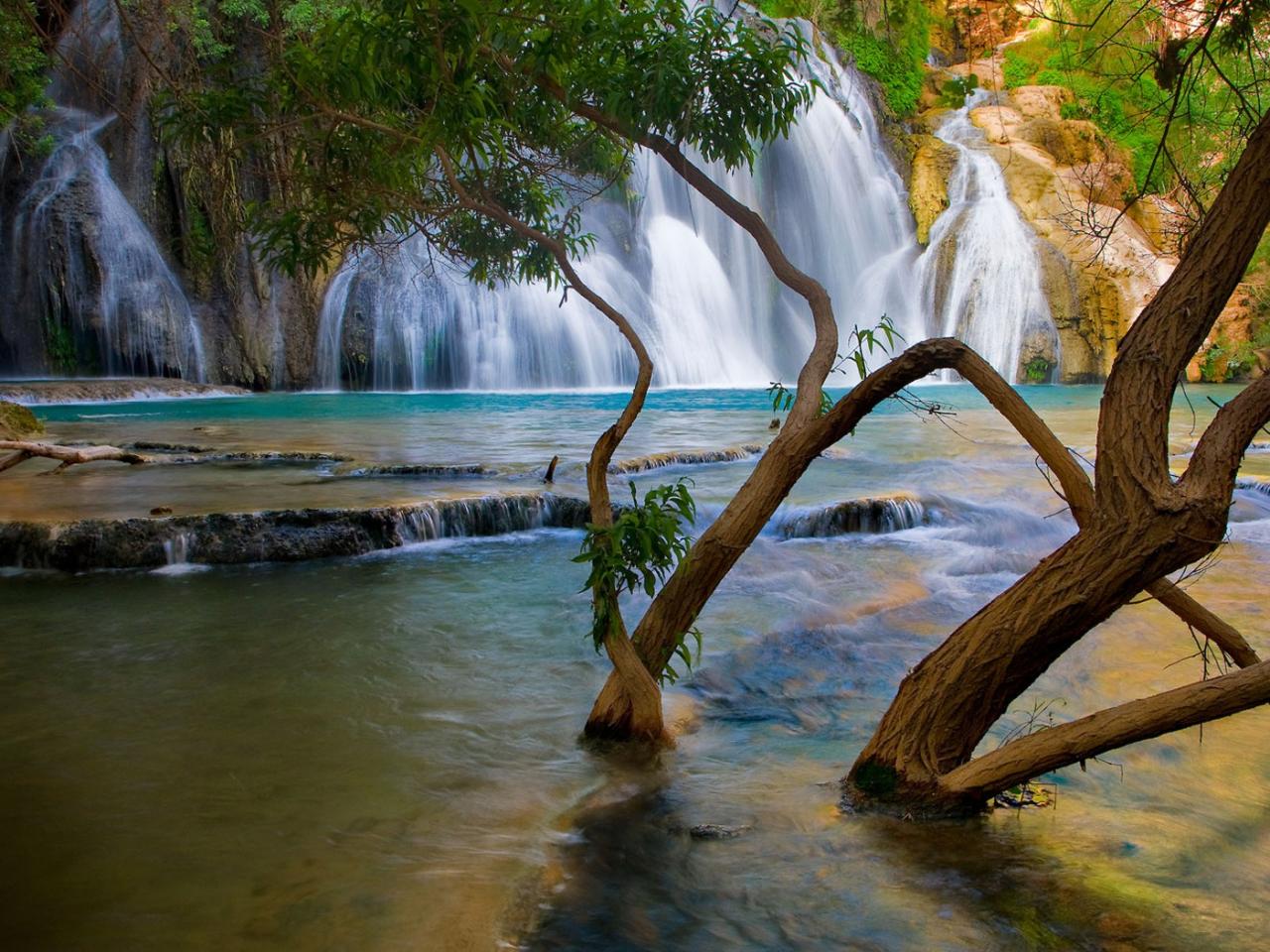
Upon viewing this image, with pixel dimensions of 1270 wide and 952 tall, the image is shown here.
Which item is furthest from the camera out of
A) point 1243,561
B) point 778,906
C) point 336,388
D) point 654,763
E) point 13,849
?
point 336,388

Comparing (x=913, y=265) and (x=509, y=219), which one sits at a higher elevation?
(x=913, y=265)

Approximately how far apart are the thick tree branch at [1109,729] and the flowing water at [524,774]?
0.27 m

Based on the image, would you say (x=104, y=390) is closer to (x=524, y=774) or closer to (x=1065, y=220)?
(x=524, y=774)

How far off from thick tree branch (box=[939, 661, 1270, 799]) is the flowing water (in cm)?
27

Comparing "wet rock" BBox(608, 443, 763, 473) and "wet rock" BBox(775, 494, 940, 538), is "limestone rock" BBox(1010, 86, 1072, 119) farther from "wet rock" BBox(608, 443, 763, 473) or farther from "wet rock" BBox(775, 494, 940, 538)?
"wet rock" BBox(775, 494, 940, 538)

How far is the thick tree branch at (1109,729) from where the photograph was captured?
2.71 meters

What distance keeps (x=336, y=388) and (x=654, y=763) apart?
2214cm

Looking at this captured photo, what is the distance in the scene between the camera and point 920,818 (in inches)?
137

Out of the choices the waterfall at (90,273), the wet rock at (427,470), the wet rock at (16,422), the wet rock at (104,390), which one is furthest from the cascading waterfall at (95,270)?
the wet rock at (427,470)

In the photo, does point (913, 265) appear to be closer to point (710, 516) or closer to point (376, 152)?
point (710, 516)

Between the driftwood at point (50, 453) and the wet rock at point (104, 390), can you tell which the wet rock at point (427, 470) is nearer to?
→ the driftwood at point (50, 453)

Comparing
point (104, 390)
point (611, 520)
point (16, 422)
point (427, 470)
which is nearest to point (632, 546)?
point (611, 520)

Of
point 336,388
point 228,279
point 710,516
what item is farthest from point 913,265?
point 710,516

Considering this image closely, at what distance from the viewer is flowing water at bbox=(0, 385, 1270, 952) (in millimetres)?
3084
